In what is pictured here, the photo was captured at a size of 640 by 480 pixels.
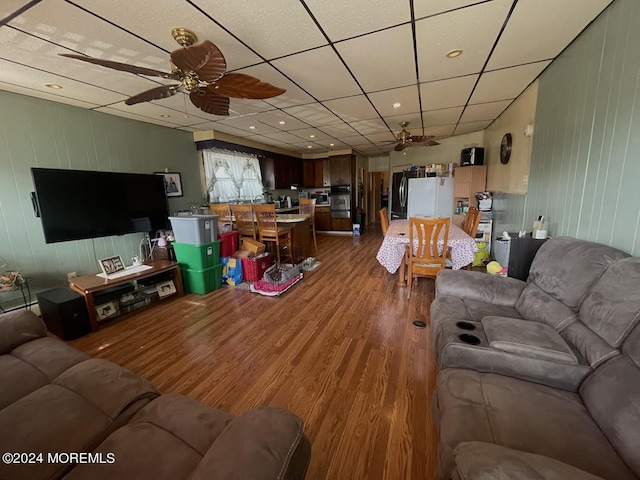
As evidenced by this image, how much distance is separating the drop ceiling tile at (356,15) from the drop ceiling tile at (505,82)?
4.98 feet

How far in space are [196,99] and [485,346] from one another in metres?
2.68

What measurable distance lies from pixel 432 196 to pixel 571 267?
3759mm

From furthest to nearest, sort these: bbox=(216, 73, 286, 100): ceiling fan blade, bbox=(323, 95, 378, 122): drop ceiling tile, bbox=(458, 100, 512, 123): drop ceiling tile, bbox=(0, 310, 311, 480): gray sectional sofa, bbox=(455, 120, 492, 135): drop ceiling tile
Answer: bbox=(455, 120, 492, 135): drop ceiling tile < bbox=(458, 100, 512, 123): drop ceiling tile < bbox=(323, 95, 378, 122): drop ceiling tile < bbox=(216, 73, 286, 100): ceiling fan blade < bbox=(0, 310, 311, 480): gray sectional sofa

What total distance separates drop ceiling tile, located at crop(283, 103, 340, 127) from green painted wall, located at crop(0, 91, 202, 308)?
228 cm

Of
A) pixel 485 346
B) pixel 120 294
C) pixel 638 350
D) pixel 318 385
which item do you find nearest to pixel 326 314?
pixel 318 385

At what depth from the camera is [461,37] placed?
1.88 meters

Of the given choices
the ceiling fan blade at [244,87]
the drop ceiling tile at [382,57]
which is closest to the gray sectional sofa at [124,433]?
the ceiling fan blade at [244,87]

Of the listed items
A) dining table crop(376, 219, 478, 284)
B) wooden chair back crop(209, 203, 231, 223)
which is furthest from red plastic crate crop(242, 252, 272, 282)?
dining table crop(376, 219, 478, 284)

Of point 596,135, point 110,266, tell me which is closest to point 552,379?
point 596,135

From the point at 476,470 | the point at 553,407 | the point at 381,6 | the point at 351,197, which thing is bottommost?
the point at 553,407

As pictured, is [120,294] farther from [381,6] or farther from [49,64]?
[381,6]

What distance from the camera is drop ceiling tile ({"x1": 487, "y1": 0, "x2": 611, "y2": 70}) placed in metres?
1.61

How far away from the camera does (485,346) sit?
125 centimetres

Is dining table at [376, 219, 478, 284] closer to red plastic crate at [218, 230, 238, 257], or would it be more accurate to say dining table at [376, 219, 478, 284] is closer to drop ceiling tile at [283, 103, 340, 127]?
drop ceiling tile at [283, 103, 340, 127]
